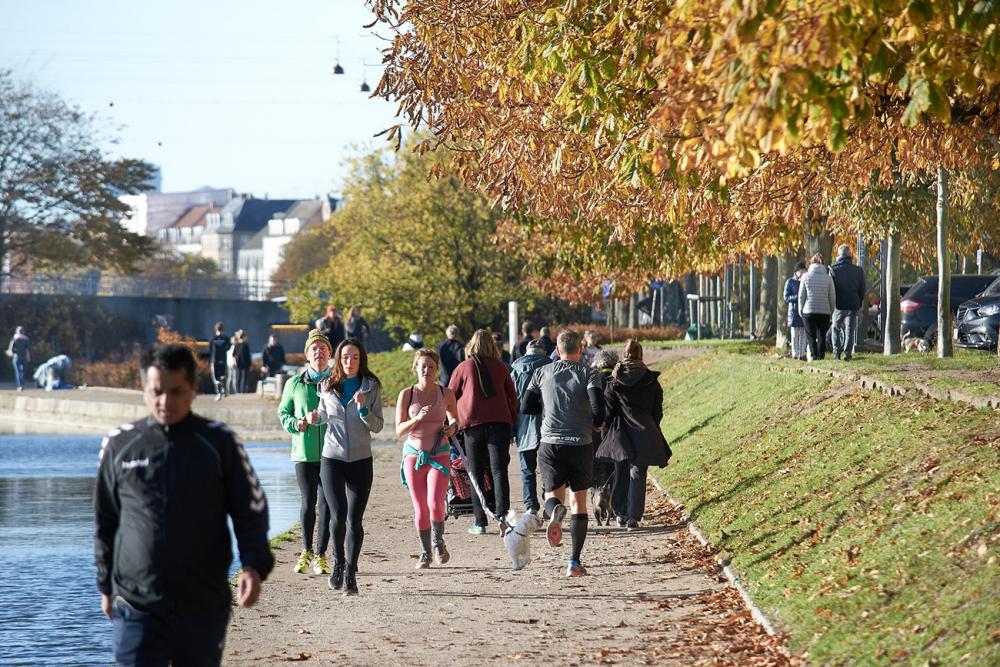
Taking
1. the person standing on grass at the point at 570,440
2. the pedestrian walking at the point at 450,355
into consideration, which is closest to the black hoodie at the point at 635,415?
the person standing on grass at the point at 570,440

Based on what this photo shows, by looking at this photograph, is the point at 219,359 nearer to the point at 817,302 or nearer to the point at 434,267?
the point at 434,267

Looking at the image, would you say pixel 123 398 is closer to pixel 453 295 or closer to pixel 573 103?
pixel 453 295

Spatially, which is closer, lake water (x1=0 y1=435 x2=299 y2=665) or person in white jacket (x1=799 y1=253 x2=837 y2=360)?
lake water (x1=0 y1=435 x2=299 y2=665)

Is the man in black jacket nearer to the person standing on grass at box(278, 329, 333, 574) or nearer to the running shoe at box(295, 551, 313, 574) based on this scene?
the person standing on grass at box(278, 329, 333, 574)

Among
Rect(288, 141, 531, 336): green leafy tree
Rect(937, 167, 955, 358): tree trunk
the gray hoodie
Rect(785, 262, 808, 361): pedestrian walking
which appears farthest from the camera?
Rect(288, 141, 531, 336): green leafy tree

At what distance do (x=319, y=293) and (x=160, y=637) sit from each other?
42.6 meters

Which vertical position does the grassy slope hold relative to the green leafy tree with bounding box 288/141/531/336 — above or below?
below

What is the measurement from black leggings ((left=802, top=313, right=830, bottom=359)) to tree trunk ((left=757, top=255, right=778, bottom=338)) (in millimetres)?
12090


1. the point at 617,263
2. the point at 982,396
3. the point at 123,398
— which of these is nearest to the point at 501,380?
the point at 982,396

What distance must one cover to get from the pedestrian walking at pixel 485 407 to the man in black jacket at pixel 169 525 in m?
8.06

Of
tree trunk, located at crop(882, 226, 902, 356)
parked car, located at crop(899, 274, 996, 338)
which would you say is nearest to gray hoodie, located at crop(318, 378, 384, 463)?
tree trunk, located at crop(882, 226, 902, 356)

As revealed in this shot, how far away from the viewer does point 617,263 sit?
3200cm

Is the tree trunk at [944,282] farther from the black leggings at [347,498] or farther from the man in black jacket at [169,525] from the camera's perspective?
the man in black jacket at [169,525]

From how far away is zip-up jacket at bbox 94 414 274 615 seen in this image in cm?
561
